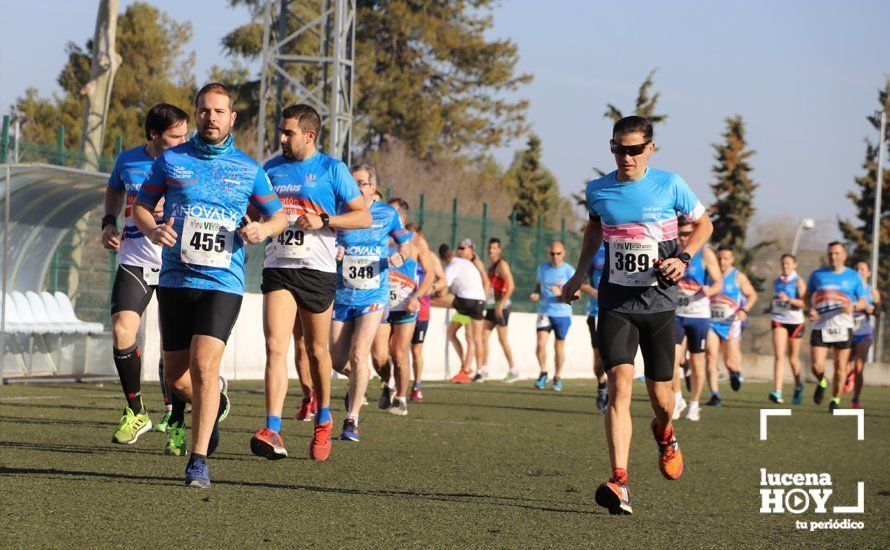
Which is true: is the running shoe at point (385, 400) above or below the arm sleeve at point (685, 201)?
below

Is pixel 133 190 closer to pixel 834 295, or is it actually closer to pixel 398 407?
pixel 398 407

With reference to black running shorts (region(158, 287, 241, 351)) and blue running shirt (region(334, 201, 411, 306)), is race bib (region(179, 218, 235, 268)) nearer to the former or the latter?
black running shorts (region(158, 287, 241, 351))

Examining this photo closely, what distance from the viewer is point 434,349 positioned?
22.5m

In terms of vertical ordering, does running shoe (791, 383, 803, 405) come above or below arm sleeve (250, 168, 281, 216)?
below

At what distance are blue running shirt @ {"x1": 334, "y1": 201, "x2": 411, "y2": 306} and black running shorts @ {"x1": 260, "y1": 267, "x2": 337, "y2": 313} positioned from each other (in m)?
1.67

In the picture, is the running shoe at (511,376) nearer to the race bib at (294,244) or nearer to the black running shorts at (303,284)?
the black running shorts at (303,284)

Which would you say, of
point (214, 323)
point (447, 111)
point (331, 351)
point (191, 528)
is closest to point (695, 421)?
point (331, 351)

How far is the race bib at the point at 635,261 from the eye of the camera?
7.11 meters

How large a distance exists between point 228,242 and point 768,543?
2969mm

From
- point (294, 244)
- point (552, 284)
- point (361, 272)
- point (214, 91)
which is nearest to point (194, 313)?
point (214, 91)

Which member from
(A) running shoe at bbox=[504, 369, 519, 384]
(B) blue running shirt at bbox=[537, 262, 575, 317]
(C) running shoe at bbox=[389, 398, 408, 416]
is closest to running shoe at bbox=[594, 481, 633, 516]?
(C) running shoe at bbox=[389, 398, 408, 416]

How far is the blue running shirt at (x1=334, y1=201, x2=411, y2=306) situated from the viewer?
1023 centimetres

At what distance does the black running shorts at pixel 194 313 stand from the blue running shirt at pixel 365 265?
327 cm

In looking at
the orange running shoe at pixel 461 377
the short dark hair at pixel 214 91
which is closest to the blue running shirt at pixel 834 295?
the orange running shoe at pixel 461 377
